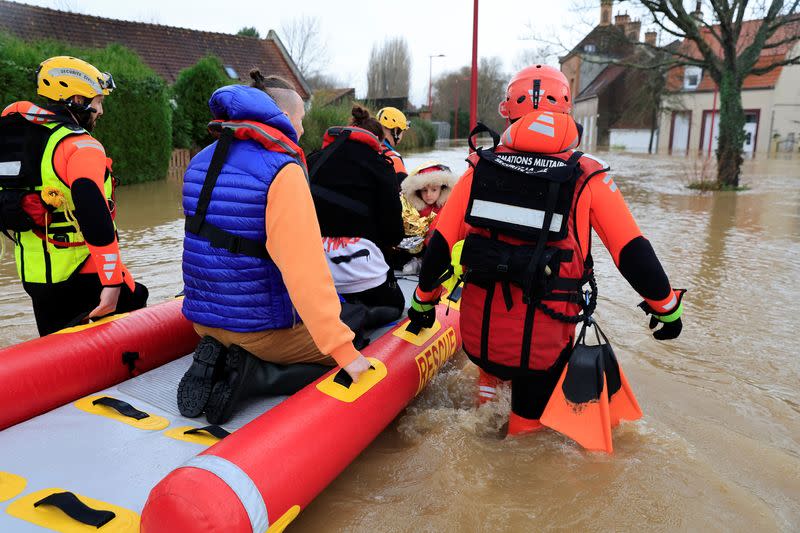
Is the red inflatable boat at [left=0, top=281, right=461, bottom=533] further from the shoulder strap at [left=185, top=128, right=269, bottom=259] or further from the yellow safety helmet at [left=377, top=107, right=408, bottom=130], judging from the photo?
the yellow safety helmet at [left=377, top=107, right=408, bottom=130]

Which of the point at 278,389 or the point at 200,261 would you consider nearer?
the point at 200,261

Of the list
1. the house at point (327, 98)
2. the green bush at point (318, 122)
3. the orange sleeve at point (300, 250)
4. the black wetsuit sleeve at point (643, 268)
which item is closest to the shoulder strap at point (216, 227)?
the orange sleeve at point (300, 250)

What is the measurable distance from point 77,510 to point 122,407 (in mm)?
740

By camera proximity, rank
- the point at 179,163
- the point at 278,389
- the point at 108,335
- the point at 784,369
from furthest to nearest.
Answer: the point at 179,163, the point at 784,369, the point at 108,335, the point at 278,389

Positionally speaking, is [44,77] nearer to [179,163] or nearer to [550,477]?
[550,477]

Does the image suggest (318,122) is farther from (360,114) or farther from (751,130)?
(751,130)

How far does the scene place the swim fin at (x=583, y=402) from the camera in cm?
261

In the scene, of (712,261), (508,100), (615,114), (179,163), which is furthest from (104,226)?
(615,114)

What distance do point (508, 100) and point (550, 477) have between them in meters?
1.83

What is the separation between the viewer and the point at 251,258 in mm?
2467

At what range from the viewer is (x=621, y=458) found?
3.02 meters

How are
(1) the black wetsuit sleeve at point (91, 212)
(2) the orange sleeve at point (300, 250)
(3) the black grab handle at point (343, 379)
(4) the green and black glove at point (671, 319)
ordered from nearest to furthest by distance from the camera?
(2) the orange sleeve at point (300, 250) → (4) the green and black glove at point (671, 319) → (3) the black grab handle at point (343, 379) → (1) the black wetsuit sleeve at point (91, 212)

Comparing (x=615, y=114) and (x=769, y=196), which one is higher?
(x=615, y=114)

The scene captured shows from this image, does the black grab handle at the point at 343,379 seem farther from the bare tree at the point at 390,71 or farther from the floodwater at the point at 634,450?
the bare tree at the point at 390,71
